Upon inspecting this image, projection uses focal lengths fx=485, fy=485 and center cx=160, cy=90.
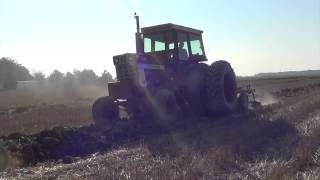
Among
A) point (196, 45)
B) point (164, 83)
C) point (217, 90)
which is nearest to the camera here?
point (164, 83)

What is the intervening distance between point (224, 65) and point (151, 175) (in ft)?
26.4

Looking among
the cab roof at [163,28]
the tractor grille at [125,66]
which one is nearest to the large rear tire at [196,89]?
the cab roof at [163,28]

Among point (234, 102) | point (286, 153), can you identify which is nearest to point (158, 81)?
point (234, 102)

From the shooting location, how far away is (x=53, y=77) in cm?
6044

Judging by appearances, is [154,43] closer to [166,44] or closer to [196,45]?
[166,44]

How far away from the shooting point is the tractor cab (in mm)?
13781

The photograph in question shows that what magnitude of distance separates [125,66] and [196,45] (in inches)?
123

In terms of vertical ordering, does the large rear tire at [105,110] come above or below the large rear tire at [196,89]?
below

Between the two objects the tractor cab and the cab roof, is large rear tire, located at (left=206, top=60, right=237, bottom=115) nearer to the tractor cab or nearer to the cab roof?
the tractor cab

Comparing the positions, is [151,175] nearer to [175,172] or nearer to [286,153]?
[175,172]

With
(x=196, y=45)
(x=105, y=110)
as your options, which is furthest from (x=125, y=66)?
(x=196, y=45)

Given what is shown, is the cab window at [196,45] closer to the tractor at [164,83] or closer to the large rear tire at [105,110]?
the tractor at [164,83]

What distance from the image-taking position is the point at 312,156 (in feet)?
24.3

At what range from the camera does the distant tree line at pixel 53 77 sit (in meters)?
49.4
